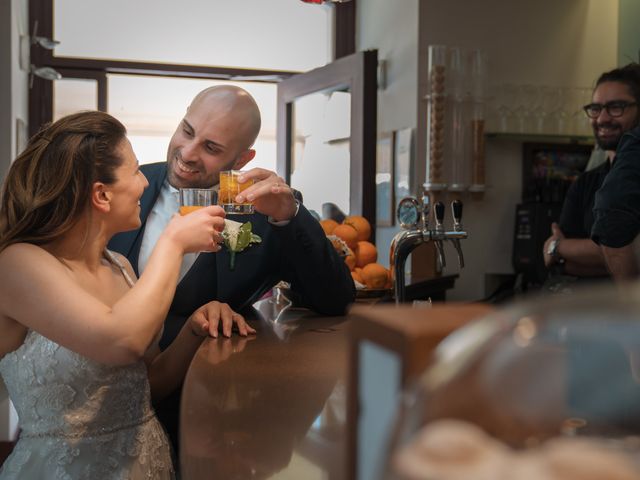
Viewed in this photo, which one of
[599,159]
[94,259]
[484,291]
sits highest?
[599,159]

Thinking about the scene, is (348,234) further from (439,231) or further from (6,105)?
(6,105)

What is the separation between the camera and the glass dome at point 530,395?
32cm

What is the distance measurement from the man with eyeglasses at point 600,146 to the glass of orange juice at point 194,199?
1.85 meters

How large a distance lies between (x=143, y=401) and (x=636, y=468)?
5.39 ft

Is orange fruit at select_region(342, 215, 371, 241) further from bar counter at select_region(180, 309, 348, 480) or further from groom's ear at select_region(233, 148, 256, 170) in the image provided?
bar counter at select_region(180, 309, 348, 480)

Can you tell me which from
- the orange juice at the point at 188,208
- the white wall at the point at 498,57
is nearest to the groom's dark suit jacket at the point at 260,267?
the orange juice at the point at 188,208

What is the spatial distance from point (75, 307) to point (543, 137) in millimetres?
4439

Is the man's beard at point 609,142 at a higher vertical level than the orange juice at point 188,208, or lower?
higher

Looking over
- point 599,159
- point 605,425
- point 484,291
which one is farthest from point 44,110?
point 605,425

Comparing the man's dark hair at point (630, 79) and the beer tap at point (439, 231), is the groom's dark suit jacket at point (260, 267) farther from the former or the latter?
the man's dark hair at point (630, 79)

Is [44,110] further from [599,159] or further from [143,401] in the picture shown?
[143,401]

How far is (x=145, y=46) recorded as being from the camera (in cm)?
621

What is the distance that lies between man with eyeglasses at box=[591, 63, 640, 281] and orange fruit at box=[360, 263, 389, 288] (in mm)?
763

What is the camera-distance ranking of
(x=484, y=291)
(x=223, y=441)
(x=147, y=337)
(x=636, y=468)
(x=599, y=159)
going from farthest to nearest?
(x=484, y=291)
(x=599, y=159)
(x=147, y=337)
(x=223, y=441)
(x=636, y=468)
